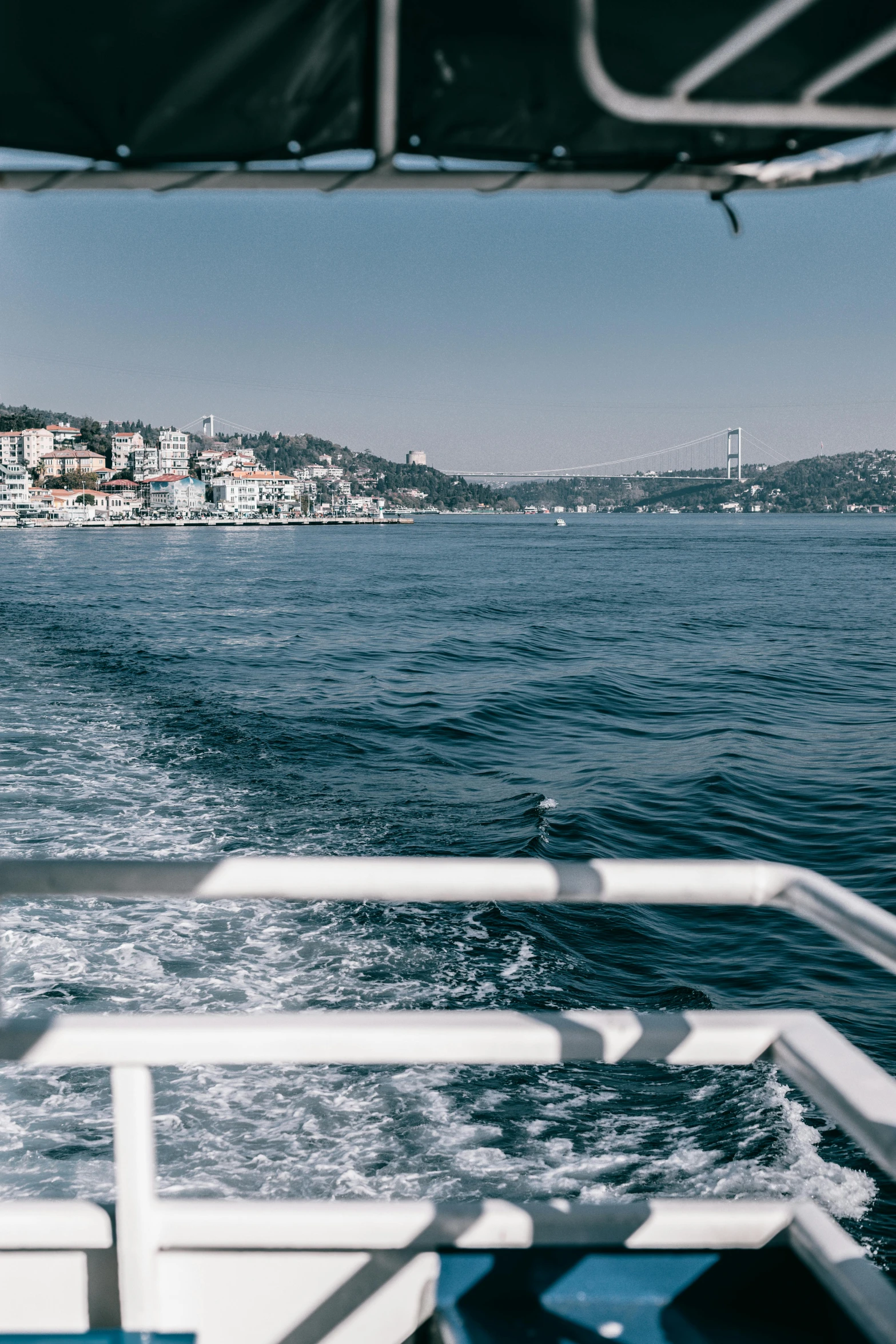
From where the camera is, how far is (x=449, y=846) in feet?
21.4

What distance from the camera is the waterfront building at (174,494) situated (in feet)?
292

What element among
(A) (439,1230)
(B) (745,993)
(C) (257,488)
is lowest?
(B) (745,993)

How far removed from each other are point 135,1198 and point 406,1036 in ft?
1.24

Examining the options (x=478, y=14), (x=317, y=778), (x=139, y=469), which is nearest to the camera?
(x=478, y=14)

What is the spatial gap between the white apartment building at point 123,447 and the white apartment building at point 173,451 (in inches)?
115

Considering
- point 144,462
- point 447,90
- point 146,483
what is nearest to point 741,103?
point 447,90

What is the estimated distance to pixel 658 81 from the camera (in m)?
0.99

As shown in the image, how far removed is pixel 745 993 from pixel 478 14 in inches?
181

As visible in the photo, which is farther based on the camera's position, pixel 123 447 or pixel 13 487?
pixel 123 447

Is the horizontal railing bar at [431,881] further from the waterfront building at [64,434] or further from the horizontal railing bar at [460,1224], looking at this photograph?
the waterfront building at [64,434]

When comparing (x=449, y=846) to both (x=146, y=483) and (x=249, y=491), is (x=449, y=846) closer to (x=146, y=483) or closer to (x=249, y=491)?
(x=249, y=491)

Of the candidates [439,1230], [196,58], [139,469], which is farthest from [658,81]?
[139,469]

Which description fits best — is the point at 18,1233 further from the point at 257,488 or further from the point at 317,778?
the point at 257,488

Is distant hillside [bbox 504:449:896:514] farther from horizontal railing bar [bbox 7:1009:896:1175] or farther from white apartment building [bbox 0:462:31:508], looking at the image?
horizontal railing bar [bbox 7:1009:896:1175]
